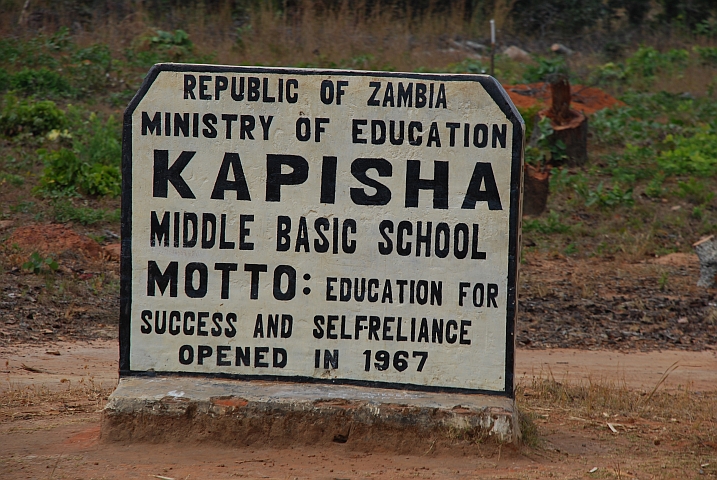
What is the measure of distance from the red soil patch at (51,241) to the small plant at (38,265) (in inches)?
12.0

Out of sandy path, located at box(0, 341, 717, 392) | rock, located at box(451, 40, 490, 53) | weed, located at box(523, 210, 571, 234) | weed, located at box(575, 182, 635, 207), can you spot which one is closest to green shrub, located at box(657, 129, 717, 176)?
weed, located at box(575, 182, 635, 207)

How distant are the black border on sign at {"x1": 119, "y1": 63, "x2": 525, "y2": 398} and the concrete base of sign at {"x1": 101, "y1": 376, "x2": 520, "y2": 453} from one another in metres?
0.10

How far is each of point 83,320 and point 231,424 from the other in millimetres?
3670

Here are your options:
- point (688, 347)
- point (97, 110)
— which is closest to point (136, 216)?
point (688, 347)

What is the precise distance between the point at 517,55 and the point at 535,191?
353 inches

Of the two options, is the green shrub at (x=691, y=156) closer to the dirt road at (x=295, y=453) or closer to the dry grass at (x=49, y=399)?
the dirt road at (x=295, y=453)

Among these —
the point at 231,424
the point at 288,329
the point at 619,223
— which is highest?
the point at 288,329

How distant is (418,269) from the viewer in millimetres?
4488

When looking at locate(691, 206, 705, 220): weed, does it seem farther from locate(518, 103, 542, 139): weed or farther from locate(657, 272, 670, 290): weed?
locate(518, 103, 542, 139): weed

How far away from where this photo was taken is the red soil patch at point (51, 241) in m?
9.02

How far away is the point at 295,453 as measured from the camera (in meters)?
4.34

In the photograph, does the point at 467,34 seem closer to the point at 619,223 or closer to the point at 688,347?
the point at 619,223

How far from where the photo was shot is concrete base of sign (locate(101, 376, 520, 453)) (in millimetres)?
4355

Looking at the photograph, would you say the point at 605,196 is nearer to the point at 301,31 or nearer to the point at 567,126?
the point at 567,126
